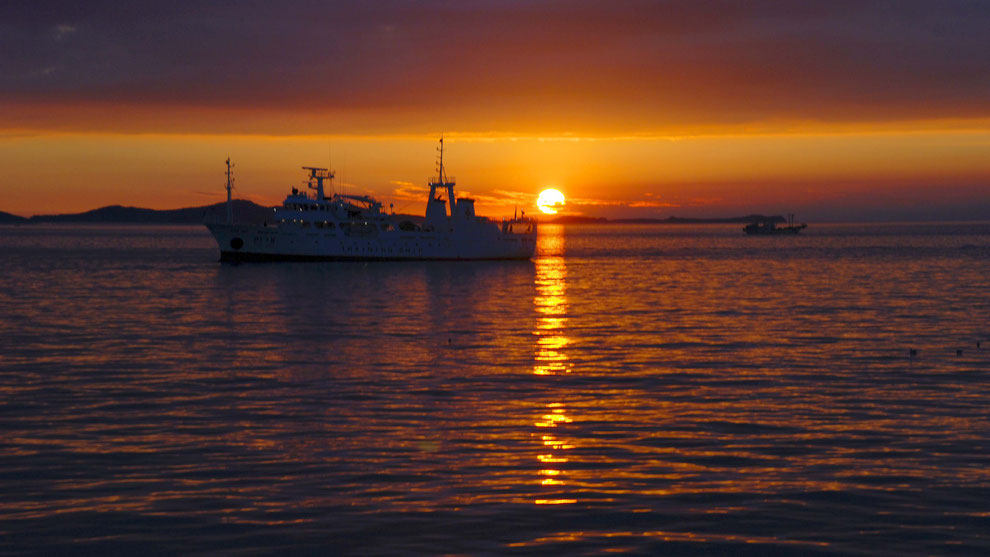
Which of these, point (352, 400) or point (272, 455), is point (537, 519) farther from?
point (352, 400)

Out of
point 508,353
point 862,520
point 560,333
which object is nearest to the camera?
point 862,520

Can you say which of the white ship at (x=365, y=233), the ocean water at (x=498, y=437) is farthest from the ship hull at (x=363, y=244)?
the ocean water at (x=498, y=437)

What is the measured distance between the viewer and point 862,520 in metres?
10.8

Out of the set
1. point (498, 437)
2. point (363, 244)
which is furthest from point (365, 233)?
point (498, 437)

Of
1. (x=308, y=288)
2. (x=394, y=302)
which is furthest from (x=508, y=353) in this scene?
(x=308, y=288)

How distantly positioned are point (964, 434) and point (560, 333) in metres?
18.5

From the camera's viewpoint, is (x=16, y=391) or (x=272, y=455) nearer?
(x=272, y=455)

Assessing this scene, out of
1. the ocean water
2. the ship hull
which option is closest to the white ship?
the ship hull

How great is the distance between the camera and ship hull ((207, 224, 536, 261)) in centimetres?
9675

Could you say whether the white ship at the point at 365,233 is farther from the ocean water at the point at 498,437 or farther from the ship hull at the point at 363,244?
the ocean water at the point at 498,437

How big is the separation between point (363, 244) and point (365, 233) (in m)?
1.26

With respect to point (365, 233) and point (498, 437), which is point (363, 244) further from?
point (498, 437)

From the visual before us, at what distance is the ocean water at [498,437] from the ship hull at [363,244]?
60.5 meters

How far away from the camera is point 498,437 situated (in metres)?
15.3
